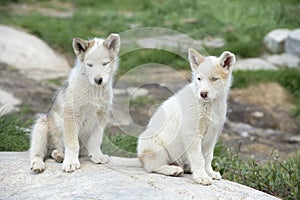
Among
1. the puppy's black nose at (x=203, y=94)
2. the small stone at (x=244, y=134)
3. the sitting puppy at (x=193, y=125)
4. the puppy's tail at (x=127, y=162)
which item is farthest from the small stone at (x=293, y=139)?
the puppy's black nose at (x=203, y=94)

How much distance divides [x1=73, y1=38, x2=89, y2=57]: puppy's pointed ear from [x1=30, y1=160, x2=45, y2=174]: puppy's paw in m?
1.13

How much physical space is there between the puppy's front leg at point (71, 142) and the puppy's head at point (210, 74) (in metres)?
1.24

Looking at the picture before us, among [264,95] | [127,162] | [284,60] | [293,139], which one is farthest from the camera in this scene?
[284,60]

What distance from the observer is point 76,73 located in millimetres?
6086

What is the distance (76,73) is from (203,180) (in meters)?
1.64

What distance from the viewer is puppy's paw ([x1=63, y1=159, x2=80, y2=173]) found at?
19.2 feet

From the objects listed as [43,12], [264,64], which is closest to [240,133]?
[264,64]

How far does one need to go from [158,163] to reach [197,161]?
0.45 m

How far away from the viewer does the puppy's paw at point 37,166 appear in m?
5.91

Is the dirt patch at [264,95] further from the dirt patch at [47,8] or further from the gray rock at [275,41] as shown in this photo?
the dirt patch at [47,8]

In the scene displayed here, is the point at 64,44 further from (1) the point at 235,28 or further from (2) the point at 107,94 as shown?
(2) the point at 107,94

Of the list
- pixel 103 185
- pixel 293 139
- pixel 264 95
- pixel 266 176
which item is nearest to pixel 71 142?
pixel 103 185

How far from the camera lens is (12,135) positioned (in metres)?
7.89

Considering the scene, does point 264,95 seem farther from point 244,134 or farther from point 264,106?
point 244,134
